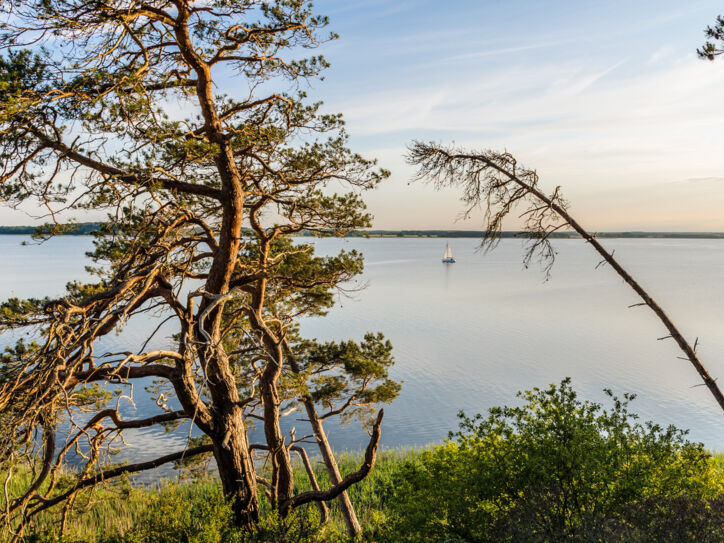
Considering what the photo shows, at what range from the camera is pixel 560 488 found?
17.4ft

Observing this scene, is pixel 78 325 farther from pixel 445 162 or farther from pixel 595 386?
pixel 595 386

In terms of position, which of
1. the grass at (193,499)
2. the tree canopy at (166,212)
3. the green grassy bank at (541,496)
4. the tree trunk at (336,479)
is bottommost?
the grass at (193,499)

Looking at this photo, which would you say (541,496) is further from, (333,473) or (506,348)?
(506,348)

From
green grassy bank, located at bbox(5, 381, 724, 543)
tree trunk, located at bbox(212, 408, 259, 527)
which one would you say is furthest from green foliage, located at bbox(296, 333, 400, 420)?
green grassy bank, located at bbox(5, 381, 724, 543)

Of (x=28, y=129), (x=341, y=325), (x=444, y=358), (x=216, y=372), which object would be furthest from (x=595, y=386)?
(x=28, y=129)

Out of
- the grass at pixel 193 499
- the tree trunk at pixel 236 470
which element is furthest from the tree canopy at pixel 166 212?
the grass at pixel 193 499

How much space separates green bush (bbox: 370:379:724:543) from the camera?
15.8ft

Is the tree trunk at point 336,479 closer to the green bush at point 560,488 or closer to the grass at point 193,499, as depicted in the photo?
the grass at point 193,499

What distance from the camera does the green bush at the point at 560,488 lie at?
482 centimetres

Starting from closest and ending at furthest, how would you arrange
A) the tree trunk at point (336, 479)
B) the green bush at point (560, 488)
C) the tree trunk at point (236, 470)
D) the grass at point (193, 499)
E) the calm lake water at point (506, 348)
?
the green bush at point (560, 488) → the tree trunk at point (236, 470) → the tree trunk at point (336, 479) → the grass at point (193, 499) → the calm lake water at point (506, 348)

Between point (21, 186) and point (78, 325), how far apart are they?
2331mm

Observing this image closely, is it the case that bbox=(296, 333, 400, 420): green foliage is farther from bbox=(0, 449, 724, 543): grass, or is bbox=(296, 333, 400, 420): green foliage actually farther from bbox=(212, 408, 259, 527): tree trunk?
bbox=(212, 408, 259, 527): tree trunk

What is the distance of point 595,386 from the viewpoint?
19.4 meters

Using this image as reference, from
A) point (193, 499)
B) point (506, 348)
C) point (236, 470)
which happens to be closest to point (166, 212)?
point (236, 470)
